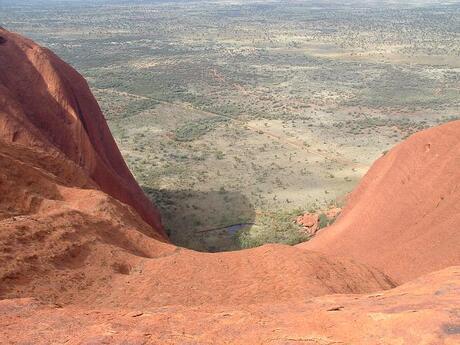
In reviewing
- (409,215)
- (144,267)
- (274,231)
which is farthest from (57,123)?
(409,215)

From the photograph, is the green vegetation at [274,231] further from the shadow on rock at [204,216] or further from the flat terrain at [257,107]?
the shadow on rock at [204,216]

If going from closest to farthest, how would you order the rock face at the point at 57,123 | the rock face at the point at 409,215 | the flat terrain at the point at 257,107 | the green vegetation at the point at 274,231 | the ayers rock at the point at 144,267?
the ayers rock at the point at 144,267, the rock face at the point at 409,215, the rock face at the point at 57,123, the green vegetation at the point at 274,231, the flat terrain at the point at 257,107

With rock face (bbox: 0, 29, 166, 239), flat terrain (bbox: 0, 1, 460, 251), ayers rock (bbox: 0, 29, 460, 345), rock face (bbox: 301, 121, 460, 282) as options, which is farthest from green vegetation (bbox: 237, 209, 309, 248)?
rock face (bbox: 0, 29, 166, 239)

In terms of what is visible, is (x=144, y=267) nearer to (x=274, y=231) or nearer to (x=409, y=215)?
(x=409, y=215)

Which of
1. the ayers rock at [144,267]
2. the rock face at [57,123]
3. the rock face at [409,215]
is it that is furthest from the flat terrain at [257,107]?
the ayers rock at [144,267]

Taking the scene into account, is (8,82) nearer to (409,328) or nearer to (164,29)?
(409,328)

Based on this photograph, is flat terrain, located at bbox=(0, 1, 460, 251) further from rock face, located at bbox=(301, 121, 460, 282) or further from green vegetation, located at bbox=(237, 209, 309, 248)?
rock face, located at bbox=(301, 121, 460, 282)
